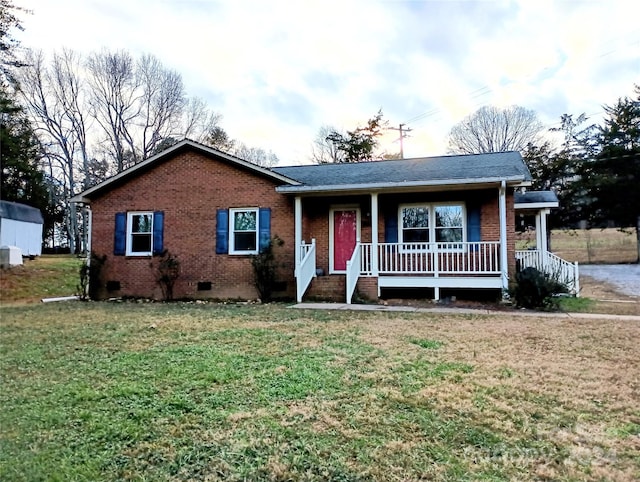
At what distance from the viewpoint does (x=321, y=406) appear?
342 centimetres

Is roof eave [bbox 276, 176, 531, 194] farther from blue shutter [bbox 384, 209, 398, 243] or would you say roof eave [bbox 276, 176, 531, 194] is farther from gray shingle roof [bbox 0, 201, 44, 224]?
gray shingle roof [bbox 0, 201, 44, 224]

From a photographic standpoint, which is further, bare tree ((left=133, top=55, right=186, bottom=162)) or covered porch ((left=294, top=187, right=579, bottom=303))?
bare tree ((left=133, top=55, right=186, bottom=162))

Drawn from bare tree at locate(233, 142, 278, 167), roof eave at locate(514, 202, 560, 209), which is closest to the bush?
roof eave at locate(514, 202, 560, 209)

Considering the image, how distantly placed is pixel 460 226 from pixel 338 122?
25744mm

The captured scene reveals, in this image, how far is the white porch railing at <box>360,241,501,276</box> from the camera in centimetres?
1075

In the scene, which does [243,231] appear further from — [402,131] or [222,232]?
[402,131]

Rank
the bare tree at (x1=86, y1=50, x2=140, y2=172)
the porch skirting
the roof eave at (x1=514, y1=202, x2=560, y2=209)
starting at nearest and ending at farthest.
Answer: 1. the porch skirting
2. the roof eave at (x1=514, y1=202, x2=560, y2=209)
3. the bare tree at (x1=86, y1=50, x2=140, y2=172)

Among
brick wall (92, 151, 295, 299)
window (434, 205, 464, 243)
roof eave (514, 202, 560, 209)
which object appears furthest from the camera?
roof eave (514, 202, 560, 209)

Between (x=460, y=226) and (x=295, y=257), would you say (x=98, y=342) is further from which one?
(x=460, y=226)

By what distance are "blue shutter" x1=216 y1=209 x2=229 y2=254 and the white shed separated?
16.1m

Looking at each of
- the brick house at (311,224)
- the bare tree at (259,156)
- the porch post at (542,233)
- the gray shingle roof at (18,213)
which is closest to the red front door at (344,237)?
the brick house at (311,224)

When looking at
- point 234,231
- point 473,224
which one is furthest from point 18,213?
point 473,224

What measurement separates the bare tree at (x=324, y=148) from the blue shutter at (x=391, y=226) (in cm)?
2325

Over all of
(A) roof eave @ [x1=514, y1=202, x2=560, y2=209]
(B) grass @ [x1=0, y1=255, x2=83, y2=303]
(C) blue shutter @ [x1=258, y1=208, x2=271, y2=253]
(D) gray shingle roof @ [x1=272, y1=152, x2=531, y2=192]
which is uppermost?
(D) gray shingle roof @ [x1=272, y1=152, x2=531, y2=192]
